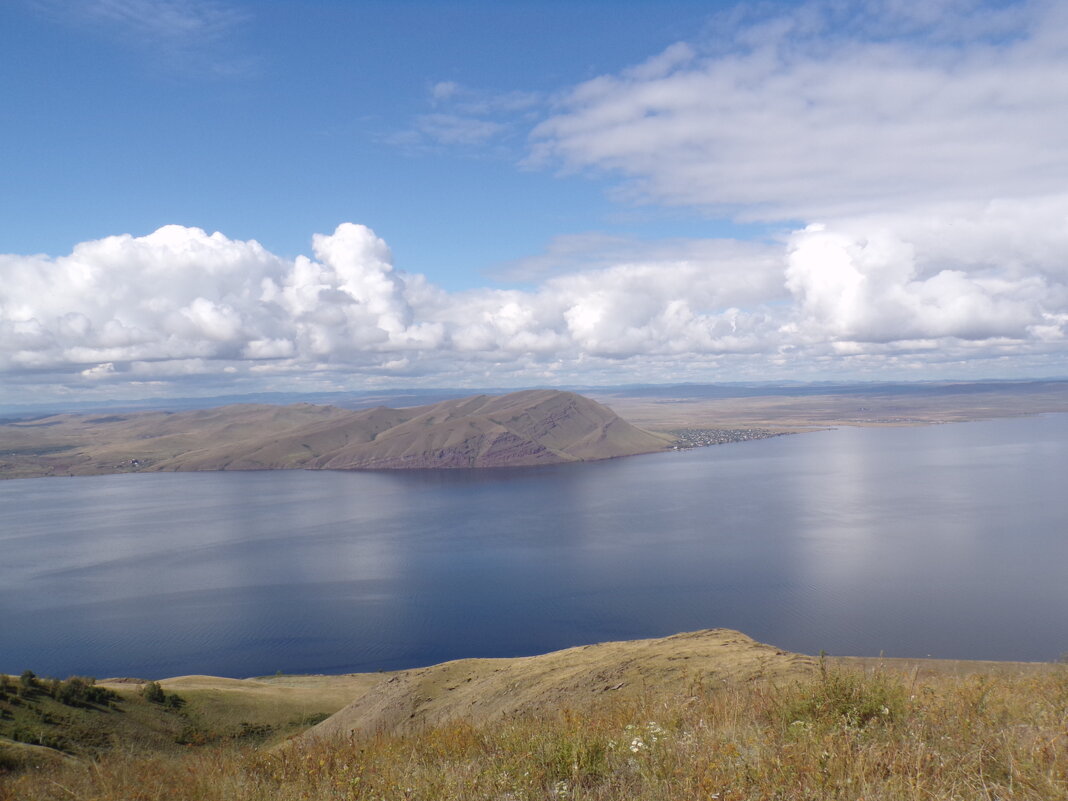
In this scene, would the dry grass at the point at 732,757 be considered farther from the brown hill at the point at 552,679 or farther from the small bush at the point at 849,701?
the brown hill at the point at 552,679

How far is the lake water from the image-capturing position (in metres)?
64.0

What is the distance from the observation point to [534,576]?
3514 inches

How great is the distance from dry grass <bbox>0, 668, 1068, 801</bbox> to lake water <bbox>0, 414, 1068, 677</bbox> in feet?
183

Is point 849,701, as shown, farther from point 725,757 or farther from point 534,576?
point 534,576

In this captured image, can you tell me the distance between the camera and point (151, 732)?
3088cm

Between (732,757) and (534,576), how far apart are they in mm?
85448

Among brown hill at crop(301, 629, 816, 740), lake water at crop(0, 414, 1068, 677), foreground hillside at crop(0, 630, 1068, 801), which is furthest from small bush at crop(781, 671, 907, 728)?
lake water at crop(0, 414, 1068, 677)

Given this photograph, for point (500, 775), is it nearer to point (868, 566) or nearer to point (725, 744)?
point (725, 744)

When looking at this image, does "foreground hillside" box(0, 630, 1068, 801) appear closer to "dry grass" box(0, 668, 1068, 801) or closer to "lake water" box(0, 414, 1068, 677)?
"dry grass" box(0, 668, 1068, 801)

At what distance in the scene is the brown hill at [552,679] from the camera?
760 inches

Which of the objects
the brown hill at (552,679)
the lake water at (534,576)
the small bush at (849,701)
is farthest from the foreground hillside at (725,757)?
the lake water at (534,576)

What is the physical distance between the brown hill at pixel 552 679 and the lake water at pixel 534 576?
119 ft

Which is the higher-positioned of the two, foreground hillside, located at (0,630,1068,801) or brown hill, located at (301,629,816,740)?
foreground hillside, located at (0,630,1068,801)

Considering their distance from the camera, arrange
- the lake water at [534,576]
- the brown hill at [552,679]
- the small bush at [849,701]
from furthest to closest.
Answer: the lake water at [534,576] < the brown hill at [552,679] < the small bush at [849,701]
